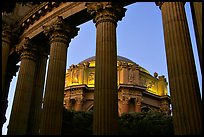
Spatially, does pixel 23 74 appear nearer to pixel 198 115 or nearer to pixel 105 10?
pixel 105 10

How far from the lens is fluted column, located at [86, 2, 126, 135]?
57.9ft

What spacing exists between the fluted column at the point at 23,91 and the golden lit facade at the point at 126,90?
1077 inches

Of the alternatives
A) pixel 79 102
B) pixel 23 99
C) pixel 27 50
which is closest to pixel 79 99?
pixel 79 102

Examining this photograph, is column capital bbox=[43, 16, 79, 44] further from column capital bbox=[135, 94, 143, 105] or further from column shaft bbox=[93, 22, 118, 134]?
column capital bbox=[135, 94, 143, 105]

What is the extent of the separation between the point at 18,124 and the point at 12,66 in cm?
1031

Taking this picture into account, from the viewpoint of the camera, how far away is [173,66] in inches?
643

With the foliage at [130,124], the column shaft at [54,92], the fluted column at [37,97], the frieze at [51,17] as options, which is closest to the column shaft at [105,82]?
the column shaft at [54,92]

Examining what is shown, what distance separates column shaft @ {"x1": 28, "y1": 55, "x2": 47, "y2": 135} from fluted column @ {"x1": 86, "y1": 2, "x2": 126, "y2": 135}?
360 inches

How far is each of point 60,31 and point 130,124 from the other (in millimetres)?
18120

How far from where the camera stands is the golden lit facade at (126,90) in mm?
54125

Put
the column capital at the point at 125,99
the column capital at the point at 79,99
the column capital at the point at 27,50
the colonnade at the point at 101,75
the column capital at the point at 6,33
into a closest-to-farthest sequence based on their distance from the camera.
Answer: the colonnade at the point at 101,75
the column capital at the point at 27,50
the column capital at the point at 6,33
the column capital at the point at 125,99
the column capital at the point at 79,99

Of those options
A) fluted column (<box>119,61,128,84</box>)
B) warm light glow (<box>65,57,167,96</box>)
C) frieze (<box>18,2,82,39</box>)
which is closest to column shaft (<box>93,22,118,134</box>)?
frieze (<box>18,2,82,39</box>)

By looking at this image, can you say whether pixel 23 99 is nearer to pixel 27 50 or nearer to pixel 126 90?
pixel 27 50

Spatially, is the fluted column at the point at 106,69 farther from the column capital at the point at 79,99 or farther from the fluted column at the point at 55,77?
Result: the column capital at the point at 79,99
